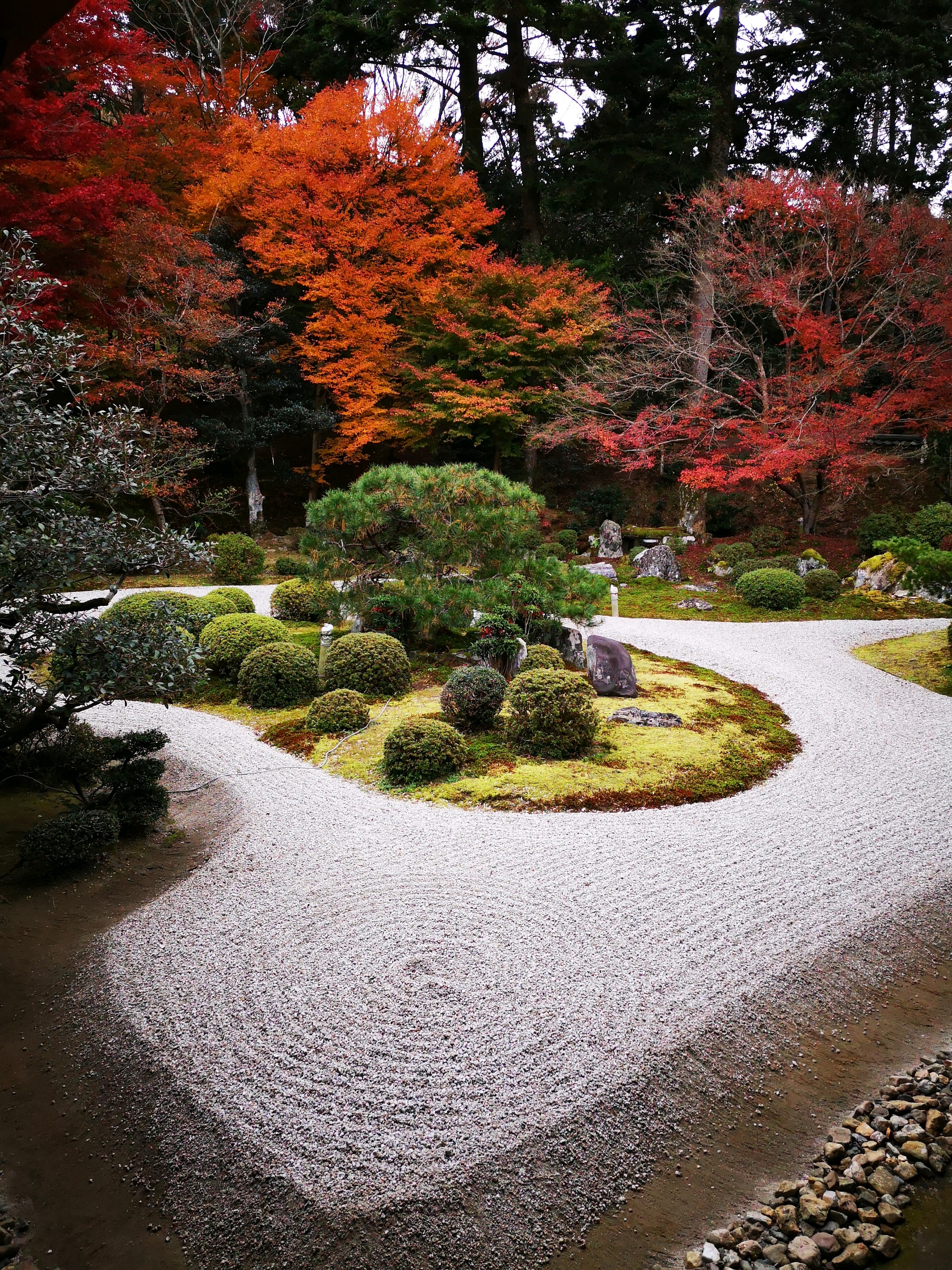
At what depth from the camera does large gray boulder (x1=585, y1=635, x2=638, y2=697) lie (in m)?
8.09

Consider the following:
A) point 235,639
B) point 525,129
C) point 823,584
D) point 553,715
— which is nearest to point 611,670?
point 553,715

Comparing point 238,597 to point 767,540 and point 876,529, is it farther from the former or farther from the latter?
point 876,529

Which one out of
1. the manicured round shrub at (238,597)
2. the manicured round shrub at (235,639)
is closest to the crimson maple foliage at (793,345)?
the manicured round shrub at (238,597)

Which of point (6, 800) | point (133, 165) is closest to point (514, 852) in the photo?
point (6, 800)

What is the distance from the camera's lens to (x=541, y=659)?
7527 millimetres

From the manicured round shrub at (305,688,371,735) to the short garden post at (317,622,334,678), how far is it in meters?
1.04

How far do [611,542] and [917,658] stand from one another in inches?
339

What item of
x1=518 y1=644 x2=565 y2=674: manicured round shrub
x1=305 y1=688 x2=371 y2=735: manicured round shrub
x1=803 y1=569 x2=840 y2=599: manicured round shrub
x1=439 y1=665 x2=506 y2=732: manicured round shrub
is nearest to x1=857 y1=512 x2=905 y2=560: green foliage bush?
x1=803 y1=569 x2=840 y2=599: manicured round shrub

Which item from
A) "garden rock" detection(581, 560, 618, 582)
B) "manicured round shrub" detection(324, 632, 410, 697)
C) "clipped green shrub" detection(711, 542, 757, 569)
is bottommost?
"manicured round shrub" detection(324, 632, 410, 697)

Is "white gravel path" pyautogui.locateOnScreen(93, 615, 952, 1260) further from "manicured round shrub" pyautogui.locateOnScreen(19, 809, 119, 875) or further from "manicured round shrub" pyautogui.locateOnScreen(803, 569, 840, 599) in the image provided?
"manicured round shrub" pyautogui.locateOnScreen(803, 569, 840, 599)

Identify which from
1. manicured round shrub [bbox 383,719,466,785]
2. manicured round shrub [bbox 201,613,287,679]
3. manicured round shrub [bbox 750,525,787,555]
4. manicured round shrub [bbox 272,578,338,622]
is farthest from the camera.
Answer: manicured round shrub [bbox 750,525,787,555]

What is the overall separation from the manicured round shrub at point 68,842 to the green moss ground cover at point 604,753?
2.06m

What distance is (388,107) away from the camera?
606 inches

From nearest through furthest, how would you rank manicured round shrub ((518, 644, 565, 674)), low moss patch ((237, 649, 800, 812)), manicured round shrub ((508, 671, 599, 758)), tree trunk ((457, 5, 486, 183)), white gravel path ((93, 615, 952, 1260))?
white gravel path ((93, 615, 952, 1260))
low moss patch ((237, 649, 800, 812))
manicured round shrub ((508, 671, 599, 758))
manicured round shrub ((518, 644, 565, 674))
tree trunk ((457, 5, 486, 183))
